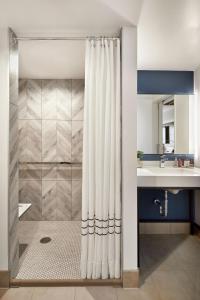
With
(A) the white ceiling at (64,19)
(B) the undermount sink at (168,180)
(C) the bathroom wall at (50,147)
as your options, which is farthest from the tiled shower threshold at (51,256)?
(A) the white ceiling at (64,19)

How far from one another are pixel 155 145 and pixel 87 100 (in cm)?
152

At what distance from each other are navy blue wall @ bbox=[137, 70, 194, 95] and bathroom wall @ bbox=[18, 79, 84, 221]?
40.4 inches

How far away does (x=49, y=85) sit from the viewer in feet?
12.0

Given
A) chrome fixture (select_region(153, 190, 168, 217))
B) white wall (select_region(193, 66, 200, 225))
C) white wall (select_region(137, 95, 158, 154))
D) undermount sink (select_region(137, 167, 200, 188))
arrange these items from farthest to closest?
1. white wall (select_region(137, 95, 158, 154))
2. white wall (select_region(193, 66, 200, 225))
3. chrome fixture (select_region(153, 190, 168, 217))
4. undermount sink (select_region(137, 167, 200, 188))

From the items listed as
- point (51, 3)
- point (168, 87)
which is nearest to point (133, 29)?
point (51, 3)

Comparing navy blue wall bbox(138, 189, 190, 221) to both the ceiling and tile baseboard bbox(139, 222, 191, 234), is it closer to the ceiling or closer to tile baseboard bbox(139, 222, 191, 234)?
tile baseboard bbox(139, 222, 191, 234)

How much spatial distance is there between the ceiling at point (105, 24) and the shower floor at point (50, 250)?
221 centimetres

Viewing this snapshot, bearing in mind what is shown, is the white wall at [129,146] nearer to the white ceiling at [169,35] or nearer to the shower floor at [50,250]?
the white ceiling at [169,35]

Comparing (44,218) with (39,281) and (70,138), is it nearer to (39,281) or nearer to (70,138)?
(70,138)

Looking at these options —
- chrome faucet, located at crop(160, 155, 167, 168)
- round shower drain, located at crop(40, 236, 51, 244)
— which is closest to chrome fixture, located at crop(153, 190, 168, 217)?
chrome faucet, located at crop(160, 155, 167, 168)

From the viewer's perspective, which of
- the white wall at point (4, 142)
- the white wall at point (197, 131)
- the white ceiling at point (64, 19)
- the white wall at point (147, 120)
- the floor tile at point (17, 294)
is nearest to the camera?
the white ceiling at point (64, 19)

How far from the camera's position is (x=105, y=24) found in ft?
6.39

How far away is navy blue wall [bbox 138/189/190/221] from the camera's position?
125 inches

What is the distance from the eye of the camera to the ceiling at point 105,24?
171 cm
